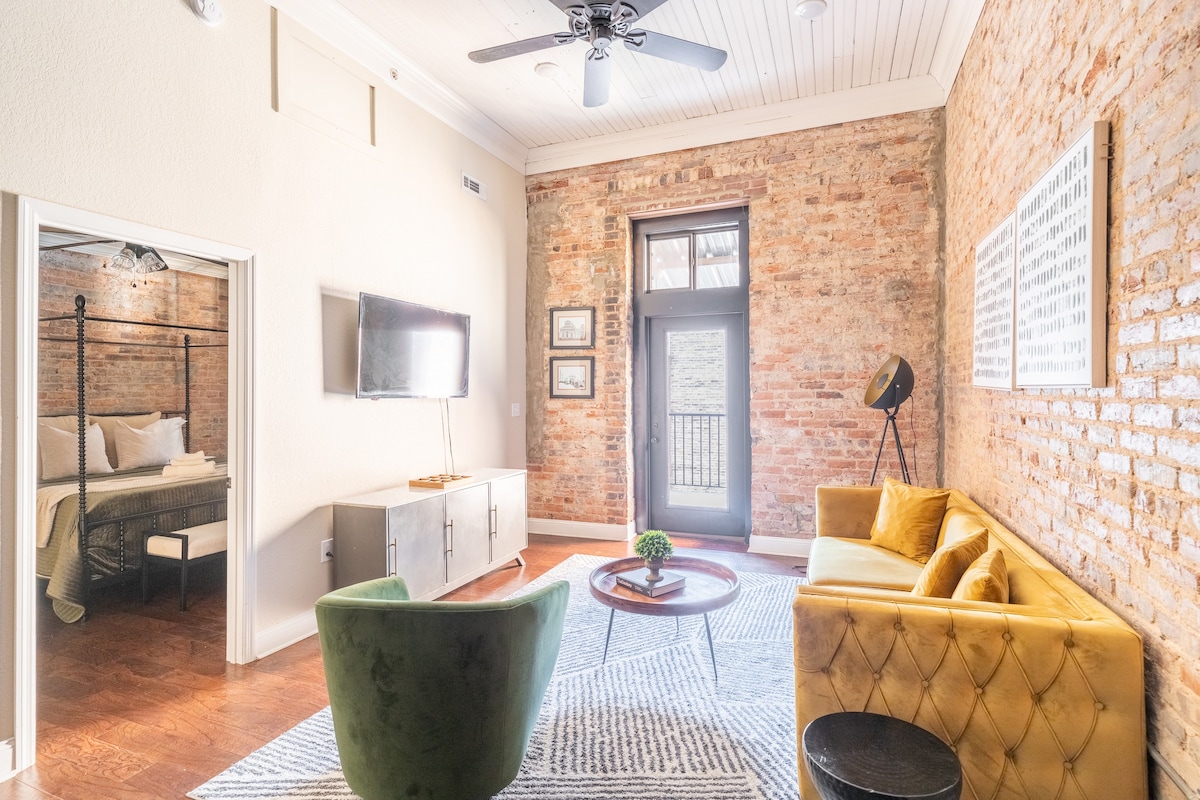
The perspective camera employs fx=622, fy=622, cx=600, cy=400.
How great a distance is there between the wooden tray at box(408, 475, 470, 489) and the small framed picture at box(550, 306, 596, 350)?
1.88m

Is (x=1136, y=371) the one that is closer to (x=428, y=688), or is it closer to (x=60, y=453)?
(x=428, y=688)

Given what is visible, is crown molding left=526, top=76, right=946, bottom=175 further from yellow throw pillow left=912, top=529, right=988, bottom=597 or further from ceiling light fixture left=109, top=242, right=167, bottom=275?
yellow throw pillow left=912, top=529, right=988, bottom=597

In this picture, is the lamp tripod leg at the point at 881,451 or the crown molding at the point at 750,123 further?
the crown molding at the point at 750,123

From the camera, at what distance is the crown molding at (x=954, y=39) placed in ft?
11.3

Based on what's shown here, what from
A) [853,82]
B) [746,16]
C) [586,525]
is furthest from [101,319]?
[853,82]

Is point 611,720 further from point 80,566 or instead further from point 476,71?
point 476,71

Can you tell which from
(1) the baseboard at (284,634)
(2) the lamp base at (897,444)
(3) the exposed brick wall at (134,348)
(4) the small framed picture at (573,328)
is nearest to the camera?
(1) the baseboard at (284,634)

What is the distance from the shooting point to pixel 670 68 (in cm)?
421

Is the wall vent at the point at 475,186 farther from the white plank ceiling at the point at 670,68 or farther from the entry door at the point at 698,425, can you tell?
the entry door at the point at 698,425

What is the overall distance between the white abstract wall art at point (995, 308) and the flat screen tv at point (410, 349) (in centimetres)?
326

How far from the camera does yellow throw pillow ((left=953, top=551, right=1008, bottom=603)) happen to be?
6.12 feet

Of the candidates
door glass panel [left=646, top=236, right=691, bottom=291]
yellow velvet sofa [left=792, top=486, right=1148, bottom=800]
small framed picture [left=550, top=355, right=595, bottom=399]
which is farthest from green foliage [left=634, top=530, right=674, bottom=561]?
door glass panel [left=646, top=236, right=691, bottom=291]

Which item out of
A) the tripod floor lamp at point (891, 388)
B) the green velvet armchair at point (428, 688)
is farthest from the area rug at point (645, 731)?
the tripod floor lamp at point (891, 388)

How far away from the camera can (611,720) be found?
2.48 metres
